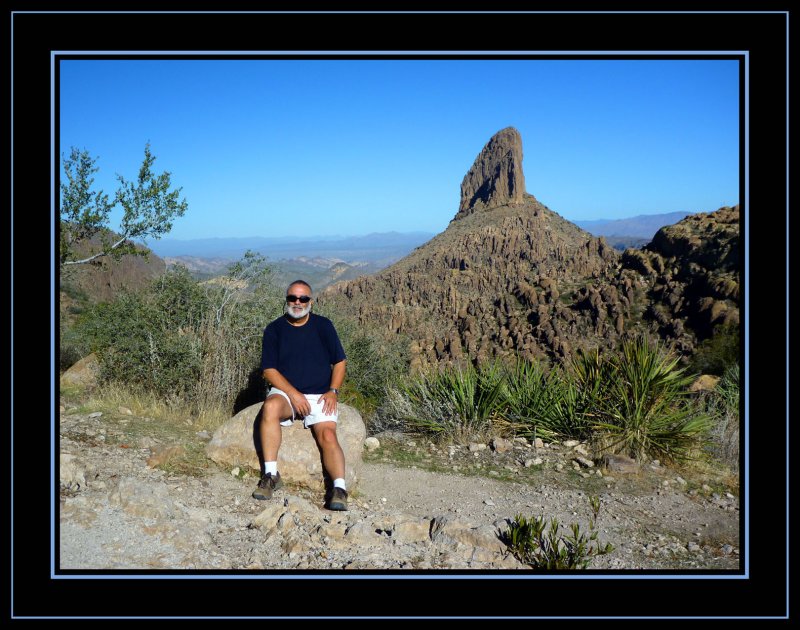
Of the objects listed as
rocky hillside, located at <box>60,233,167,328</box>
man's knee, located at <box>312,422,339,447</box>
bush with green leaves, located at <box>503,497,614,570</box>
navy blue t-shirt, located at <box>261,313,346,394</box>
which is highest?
rocky hillside, located at <box>60,233,167,328</box>

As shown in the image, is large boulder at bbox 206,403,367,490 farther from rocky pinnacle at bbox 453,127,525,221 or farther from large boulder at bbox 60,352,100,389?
rocky pinnacle at bbox 453,127,525,221

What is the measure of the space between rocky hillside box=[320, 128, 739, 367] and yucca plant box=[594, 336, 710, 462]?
657 cm

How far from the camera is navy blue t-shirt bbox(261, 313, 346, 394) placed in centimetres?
455

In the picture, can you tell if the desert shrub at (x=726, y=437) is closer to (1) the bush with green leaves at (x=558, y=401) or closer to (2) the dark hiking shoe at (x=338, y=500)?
(1) the bush with green leaves at (x=558, y=401)

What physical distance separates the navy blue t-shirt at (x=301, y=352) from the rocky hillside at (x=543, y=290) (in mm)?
8323

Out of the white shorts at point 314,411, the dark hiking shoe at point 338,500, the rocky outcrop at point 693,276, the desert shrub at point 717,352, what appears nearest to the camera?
the dark hiking shoe at point 338,500

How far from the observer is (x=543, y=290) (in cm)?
3703

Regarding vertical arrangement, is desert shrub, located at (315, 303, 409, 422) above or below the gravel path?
above

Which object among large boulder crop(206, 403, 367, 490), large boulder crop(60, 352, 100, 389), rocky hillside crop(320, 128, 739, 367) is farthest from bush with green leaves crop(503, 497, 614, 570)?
rocky hillside crop(320, 128, 739, 367)

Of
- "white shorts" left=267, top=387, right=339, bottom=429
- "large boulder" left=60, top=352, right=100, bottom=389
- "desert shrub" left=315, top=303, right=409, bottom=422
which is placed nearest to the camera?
"white shorts" left=267, top=387, right=339, bottom=429

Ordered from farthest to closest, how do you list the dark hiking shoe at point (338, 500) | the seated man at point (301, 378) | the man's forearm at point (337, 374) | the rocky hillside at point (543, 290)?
the rocky hillside at point (543, 290) → the man's forearm at point (337, 374) → the seated man at point (301, 378) → the dark hiking shoe at point (338, 500)

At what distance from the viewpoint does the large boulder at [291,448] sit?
15.1 ft

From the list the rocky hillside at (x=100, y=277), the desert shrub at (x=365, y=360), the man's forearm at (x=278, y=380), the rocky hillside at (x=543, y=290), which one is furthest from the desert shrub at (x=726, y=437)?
the rocky hillside at (x=100, y=277)
